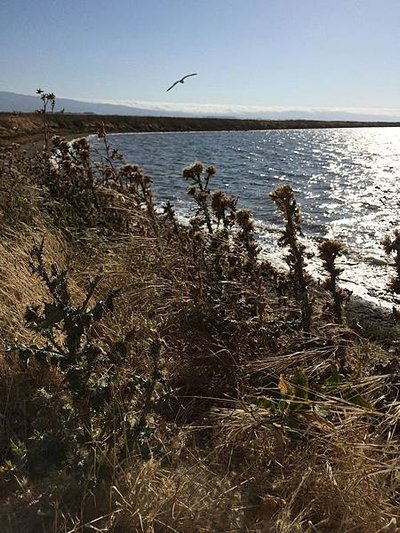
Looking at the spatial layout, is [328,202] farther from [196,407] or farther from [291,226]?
[196,407]

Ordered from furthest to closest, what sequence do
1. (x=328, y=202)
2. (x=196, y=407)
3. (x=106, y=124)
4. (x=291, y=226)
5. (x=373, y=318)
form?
(x=106, y=124) < (x=328, y=202) < (x=373, y=318) < (x=291, y=226) < (x=196, y=407)

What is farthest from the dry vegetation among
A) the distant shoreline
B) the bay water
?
the distant shoreline

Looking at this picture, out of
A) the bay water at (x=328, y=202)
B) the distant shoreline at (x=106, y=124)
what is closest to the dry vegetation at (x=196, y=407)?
the bay water at (x=328, y=202)

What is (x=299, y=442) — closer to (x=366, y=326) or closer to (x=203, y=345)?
(x=203, y=345)

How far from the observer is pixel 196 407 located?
2.89 meters

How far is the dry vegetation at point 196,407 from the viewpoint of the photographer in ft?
6.61

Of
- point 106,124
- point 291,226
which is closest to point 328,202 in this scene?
point 291,226

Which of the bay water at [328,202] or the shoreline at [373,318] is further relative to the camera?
the bay water at [328,202]

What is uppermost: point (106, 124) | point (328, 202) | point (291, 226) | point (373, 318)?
point (106, 124)

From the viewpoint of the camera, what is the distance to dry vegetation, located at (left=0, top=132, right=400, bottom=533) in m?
2.02

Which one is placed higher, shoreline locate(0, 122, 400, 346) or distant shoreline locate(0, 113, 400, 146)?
distant shoreline locate(0, 113, 400, 146)

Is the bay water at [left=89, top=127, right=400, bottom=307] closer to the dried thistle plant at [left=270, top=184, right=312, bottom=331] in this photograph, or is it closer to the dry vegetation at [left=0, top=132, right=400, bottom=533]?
the dried thistle plant at [left=270, top=184, right=312, bottom=331]

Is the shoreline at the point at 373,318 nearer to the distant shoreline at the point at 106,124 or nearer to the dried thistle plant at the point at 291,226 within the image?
the dried thistle plant at the point at 291,226

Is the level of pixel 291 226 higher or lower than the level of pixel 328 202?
higher
